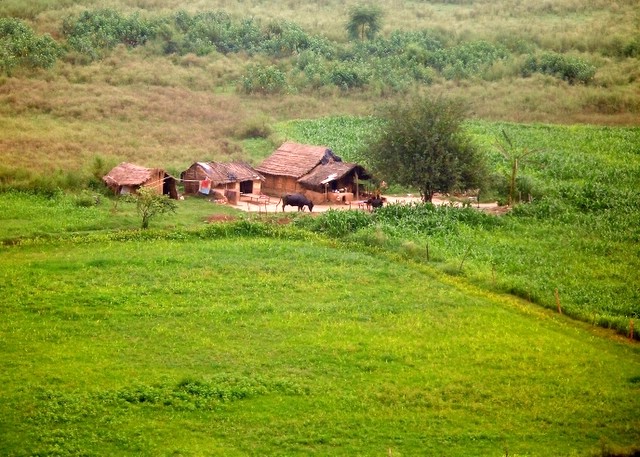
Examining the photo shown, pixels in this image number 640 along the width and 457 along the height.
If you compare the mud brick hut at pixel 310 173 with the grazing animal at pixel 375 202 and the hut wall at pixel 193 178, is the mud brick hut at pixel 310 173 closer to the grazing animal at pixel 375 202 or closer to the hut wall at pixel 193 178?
the grazing animal at pixel 375 202

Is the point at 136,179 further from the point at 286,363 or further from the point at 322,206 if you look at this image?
the point at 286,363

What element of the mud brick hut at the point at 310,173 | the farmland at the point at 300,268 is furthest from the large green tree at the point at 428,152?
the mud brick hut at the point at 310,173

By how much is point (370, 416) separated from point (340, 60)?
169 ft

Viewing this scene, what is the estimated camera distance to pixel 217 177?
42219 millimetres

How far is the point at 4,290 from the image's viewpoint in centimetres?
2870

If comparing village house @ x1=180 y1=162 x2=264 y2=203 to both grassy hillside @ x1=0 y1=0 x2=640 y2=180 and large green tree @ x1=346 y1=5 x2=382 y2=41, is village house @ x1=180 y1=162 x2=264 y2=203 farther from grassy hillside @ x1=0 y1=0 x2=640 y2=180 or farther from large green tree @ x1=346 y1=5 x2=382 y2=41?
large green tree @ x1=346 y1=5 x2=382 y2=41

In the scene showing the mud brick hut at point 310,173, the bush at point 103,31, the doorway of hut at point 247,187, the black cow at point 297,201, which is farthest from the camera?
the bush at point 103,31

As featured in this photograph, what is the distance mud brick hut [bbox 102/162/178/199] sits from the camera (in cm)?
4059

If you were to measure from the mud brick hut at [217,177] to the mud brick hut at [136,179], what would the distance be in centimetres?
95

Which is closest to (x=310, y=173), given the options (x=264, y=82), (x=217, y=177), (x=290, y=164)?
(x=290, y=164)

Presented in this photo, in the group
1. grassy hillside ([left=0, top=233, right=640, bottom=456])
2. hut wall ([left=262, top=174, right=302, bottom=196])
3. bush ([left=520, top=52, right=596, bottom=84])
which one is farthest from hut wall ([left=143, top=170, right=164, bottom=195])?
bush ([left=520, top=52, right=596, bottom=84])

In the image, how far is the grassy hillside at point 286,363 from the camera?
67.4ft

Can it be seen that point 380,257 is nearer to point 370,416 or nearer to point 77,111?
point 370,416

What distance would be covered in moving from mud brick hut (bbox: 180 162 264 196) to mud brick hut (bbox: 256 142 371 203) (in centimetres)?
123
